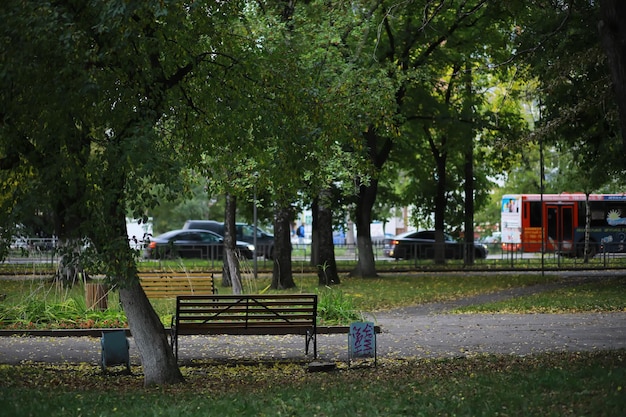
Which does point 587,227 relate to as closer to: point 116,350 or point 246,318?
point 246,318

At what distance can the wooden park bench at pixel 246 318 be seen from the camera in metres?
14.6

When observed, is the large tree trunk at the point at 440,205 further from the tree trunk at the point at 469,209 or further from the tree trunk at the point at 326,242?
the tree trunk at the point at 326,242

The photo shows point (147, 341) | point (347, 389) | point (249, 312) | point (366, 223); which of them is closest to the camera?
point (347, 389)

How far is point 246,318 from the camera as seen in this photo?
48.9ft

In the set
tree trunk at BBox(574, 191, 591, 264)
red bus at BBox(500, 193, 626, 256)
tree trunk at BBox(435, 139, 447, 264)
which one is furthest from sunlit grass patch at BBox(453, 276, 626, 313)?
red bus at BBox(500, 193, 626, 256)

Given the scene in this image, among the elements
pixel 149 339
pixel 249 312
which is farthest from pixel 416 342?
pixel 149 339

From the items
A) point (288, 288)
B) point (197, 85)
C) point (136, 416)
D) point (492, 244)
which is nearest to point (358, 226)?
point (288, 288)

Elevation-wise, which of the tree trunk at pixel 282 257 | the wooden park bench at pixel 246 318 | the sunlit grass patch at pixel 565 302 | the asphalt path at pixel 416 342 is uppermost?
the tree trunk at pixel 282 257

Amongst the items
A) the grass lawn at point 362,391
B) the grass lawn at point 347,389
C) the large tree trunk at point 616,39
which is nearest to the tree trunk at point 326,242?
the grass lawn at point 347,389

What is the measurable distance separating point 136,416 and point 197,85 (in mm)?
6010

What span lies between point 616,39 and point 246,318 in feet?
23.7

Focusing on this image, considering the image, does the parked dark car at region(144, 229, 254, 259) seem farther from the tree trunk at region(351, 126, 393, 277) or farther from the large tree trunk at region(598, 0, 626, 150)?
the large tree trunk at region(598, 0, 626, 150)

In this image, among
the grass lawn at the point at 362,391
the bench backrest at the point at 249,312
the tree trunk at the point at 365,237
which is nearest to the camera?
the grass lawn at the point at 362,391

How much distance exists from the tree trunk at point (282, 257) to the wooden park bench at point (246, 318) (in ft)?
43.3
